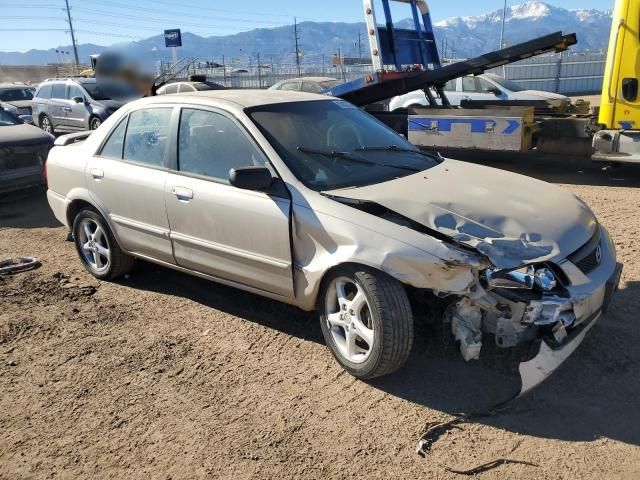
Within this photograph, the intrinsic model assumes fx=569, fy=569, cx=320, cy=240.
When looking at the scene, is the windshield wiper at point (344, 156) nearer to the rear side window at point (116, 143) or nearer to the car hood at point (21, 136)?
the rear side window at point (116, 143)

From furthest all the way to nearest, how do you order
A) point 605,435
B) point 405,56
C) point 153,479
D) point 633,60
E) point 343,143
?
point 405,56
point 633,60
point 343,143
point 605,435
point 153,479

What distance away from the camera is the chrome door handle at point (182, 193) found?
13.8ft

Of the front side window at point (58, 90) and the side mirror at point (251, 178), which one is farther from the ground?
the front side window at point (58, 90)

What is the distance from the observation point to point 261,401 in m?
3.39

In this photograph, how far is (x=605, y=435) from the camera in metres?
2.98

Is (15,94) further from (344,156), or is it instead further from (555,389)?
(555,389)

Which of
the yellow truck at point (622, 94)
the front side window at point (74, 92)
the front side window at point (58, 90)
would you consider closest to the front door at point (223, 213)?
the yellow truck at point (622, 94)

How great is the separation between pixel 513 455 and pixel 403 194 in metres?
1.62

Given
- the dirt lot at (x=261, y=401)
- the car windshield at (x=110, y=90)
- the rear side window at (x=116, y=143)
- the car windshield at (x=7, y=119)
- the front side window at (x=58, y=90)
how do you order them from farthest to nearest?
1. the front side window at (x=58, y=90)
2. the car windshield at (x=110, y=90)
3. the car windshield at (x=7, y=119)
4. the rear side window at (x=116, y=143)
5. the dirt lot at (x=261, y=401)

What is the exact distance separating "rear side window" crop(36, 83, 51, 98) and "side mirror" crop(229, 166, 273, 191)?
47.5ft

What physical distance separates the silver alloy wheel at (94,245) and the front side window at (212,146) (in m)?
1.36

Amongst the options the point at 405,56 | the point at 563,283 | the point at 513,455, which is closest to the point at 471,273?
the point at 563,283

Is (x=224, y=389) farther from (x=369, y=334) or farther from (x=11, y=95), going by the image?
(x=11, y=95)

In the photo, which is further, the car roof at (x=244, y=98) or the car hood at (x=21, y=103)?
the car hood at (x=21, y=103)
